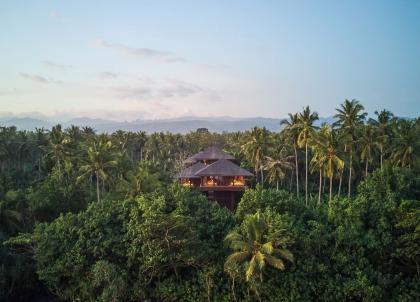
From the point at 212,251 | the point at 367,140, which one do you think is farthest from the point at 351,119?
the point at 212,251

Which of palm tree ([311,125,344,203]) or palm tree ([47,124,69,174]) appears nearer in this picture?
palm tree ([311,125,344,203])

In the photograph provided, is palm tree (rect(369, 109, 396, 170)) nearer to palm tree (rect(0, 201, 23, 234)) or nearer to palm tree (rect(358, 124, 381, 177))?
palm tree (rect(358, 124, 381, 177))

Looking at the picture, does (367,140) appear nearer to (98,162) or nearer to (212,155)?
(212,155)

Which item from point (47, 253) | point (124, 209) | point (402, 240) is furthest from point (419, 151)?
point (47, 253)

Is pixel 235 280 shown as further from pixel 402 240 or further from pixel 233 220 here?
pixel 402 240

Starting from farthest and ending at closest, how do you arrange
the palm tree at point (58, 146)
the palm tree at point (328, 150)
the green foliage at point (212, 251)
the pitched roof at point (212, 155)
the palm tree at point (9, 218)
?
the pitched roof at point (212, 155) → the palm tree at point (58, 146) → the palm tree at point (328, 150) → the palm tree at point (9, 218) → the green foliage at point (212, 251)

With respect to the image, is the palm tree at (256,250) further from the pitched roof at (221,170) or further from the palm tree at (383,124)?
the palm tree at (383,124)

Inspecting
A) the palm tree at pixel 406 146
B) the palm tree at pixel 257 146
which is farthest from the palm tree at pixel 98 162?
the palm tree at pixel 406 146

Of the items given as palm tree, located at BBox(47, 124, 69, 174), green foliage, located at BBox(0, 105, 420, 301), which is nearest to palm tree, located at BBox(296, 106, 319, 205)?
green foliage, located at BBox(0, 105, 420, 301)
